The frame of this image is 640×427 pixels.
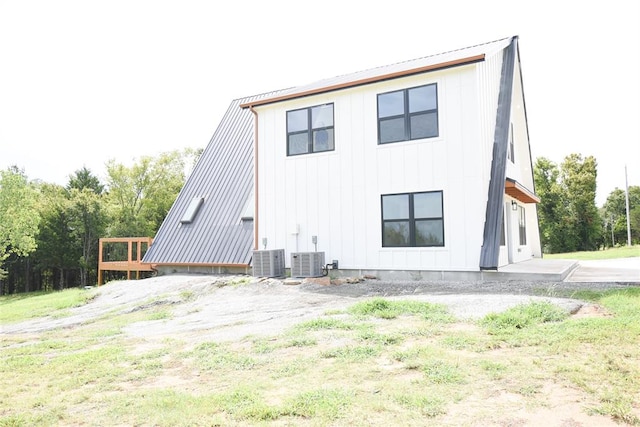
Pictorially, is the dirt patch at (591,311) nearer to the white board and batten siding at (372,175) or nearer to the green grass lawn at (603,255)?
the white board and batten siding at (372,175)

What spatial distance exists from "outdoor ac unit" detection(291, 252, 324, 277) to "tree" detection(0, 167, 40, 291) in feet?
69.7

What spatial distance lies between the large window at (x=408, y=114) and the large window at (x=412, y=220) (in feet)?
4.77

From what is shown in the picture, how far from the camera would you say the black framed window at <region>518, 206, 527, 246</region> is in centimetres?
1430

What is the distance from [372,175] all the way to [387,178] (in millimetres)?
399

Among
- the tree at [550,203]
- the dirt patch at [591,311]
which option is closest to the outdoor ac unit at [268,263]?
the dirt patch at [591,311]

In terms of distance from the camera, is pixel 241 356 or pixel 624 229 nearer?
pixel 241 356

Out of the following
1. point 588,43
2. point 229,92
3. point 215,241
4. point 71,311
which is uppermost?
point 229,92

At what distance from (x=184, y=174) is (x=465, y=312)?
32.7 metres

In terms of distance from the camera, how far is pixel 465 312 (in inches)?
229

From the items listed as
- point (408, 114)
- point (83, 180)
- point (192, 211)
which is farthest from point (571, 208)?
point (83, 180)

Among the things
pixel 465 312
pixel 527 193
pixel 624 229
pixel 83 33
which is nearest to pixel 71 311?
pixel 83 33

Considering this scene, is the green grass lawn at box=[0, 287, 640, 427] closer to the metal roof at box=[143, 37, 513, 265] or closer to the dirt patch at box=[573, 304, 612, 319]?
the dirt patch at box=[573, 304, 612, 319]

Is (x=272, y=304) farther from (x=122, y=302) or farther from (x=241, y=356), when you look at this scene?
(x=122, y=302)

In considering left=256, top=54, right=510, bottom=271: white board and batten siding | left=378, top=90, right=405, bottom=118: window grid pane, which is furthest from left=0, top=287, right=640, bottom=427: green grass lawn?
left=378, top=90, right=405, bottom=118: window grid pane
